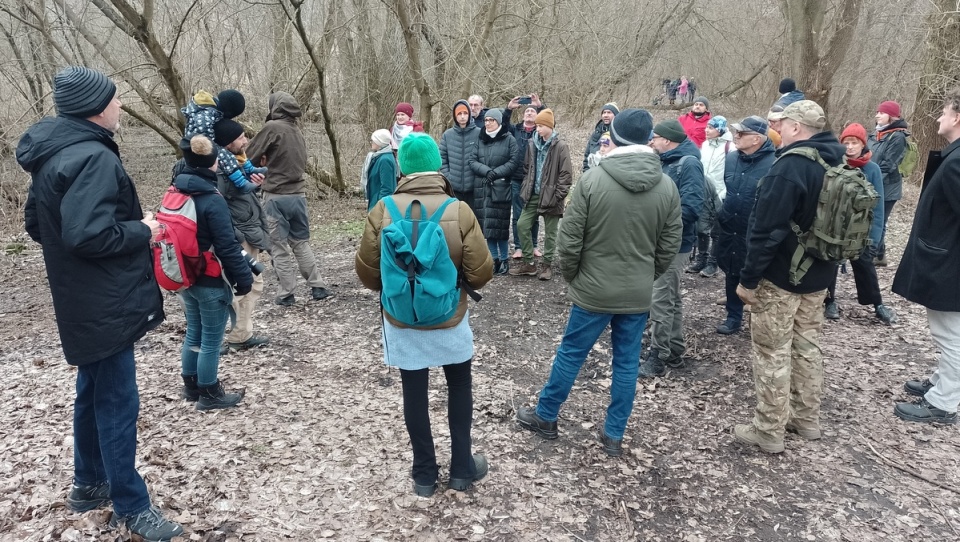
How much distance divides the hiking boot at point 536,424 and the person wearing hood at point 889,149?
18.8 ft

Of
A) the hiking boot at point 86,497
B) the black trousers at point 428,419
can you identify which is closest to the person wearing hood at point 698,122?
the black trousers at point 428,419

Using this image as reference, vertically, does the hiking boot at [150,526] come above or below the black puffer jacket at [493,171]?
below

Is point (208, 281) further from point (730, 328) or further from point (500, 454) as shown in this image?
point (730, 328)

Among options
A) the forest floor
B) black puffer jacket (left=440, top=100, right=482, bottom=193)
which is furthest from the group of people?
black puffer jacket (left=440, top=100, right=482, bottom=193)

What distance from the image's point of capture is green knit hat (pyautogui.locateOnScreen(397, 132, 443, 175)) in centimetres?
289

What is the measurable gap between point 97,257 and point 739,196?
4.75 meters

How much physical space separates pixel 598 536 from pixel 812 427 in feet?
6.23

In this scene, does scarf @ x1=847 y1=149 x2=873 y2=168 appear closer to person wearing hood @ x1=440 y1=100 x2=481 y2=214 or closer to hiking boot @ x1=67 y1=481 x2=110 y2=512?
person wearing hood @ x1=440 y1=100 x2=481 y2=214

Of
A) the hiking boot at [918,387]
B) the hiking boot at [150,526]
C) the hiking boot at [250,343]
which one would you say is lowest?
the hiking boot at [918,387]

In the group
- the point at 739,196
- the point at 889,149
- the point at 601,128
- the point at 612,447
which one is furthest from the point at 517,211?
the point at 889,149

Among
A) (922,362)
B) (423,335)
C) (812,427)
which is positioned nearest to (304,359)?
(423,335)

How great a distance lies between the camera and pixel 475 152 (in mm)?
7055

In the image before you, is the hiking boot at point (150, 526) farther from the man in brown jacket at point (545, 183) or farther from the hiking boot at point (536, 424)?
the man in brown jacket at point (545, 183)

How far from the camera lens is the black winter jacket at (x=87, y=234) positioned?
2.42m
